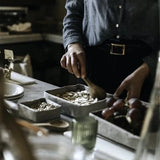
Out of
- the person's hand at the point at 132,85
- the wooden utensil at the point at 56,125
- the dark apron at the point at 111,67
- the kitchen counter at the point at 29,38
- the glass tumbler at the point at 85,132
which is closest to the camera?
the glass tumbler at the point at 85,132

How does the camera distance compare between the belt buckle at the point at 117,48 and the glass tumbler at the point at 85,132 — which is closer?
the glass tumbler at the point at 85,132

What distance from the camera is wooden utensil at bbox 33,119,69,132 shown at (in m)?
1.04

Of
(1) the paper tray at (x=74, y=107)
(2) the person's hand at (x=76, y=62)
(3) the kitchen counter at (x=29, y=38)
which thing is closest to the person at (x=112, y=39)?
(2) the person's hand at (x=76, y=62)

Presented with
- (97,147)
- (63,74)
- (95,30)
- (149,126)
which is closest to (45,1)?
(63,74)

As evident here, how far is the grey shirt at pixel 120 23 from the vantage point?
4.99 ft

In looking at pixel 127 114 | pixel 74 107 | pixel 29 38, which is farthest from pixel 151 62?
pixel 29 38

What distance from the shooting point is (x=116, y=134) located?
941 mm

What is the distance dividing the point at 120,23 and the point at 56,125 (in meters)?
0.67

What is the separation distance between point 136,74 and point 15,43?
6.40 ft

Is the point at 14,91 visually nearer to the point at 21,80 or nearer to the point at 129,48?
the point at 21,80

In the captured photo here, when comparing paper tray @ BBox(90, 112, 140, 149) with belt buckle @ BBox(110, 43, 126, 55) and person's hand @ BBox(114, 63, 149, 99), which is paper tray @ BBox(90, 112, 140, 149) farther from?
belt buckle @ BBox(110, 43, 126, 55)

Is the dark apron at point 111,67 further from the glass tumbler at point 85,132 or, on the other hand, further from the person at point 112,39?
the glass tumbler at point 85,132

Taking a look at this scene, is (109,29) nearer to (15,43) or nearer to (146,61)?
(146,61)

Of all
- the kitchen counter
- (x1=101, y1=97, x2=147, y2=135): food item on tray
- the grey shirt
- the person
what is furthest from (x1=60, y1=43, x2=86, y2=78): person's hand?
the kitchen counter
